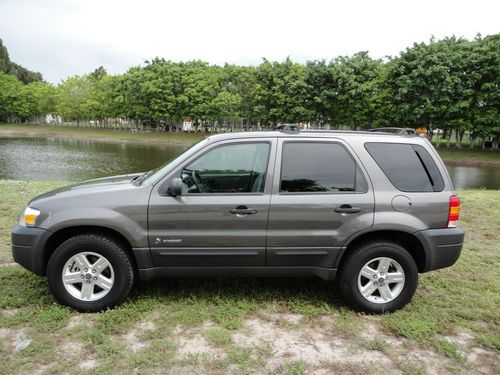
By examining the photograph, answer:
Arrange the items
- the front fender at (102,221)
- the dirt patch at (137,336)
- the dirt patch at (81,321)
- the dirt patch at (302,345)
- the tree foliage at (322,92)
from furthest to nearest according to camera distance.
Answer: the tree foliage at (322,92)
the front fender at (102,221)
the dirt patch at (81,321)
the dirt patch at (137,336)
the dirt patch at (302,345)

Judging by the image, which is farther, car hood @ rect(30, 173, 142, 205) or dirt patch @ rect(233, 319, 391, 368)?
car hood @ rect(30, 173, 142, 205)

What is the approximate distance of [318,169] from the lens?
12.4ft

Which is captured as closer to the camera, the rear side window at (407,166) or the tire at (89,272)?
the tire at (89,272)

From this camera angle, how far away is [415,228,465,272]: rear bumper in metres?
3.71

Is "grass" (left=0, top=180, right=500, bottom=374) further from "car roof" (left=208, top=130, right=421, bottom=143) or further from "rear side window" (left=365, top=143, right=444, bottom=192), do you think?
"car roof" (left=208, top=130, right=421, bottom=143)

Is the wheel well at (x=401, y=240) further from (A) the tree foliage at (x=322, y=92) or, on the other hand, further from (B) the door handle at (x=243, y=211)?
(A) the tree foliage at (x=322, y=92)

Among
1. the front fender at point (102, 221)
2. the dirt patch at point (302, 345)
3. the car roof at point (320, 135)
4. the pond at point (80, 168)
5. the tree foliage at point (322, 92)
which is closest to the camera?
the dirt patch at point (302, 345)

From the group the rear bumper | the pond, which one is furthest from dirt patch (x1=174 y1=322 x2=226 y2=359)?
the pond

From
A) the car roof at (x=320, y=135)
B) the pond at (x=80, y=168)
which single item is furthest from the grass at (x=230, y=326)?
the pond at (x=80, y=168)

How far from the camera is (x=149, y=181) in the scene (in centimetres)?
376

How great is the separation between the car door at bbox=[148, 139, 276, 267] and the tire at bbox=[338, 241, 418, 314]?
3.01 ft

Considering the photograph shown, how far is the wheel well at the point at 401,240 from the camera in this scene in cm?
379

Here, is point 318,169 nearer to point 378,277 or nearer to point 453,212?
point 378,277

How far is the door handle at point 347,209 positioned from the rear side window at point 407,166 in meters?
0.50
